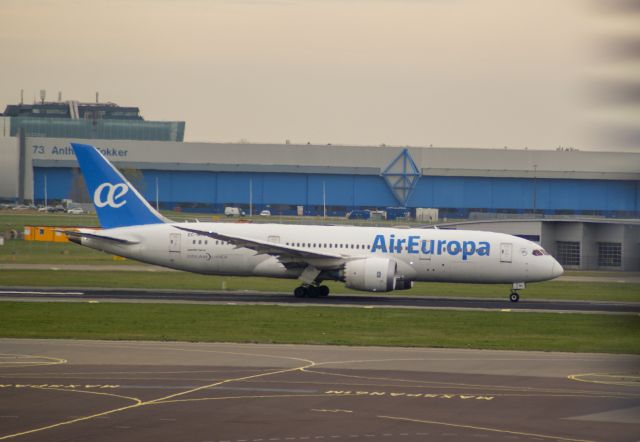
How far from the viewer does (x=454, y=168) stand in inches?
4877

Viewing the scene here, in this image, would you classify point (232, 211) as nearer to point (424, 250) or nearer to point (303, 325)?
point (424, 250)

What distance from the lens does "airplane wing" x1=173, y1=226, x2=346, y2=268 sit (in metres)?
45.6

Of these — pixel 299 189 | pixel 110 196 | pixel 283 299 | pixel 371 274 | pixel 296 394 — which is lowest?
pixel 296 394

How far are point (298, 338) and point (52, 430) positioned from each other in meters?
15.3

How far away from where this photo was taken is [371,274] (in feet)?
147

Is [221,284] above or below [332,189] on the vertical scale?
below

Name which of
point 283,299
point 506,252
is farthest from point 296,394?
point 506,252

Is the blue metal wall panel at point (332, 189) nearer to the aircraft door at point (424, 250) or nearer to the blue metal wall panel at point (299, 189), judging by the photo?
the blue metal wall panel at point (299, 189)

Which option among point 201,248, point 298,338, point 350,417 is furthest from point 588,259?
point 350,417

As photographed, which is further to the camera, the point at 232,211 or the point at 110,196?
the point at 232,211

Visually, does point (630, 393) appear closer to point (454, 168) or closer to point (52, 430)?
point (52, 430)

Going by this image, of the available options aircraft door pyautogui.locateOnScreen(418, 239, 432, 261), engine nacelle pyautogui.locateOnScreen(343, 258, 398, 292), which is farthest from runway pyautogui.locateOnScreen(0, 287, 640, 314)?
aircraft door pyautogui.locateOnScreen(418, 239, 432, 261)

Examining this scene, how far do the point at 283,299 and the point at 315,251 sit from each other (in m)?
2.75

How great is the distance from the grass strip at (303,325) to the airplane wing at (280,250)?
178 inches
